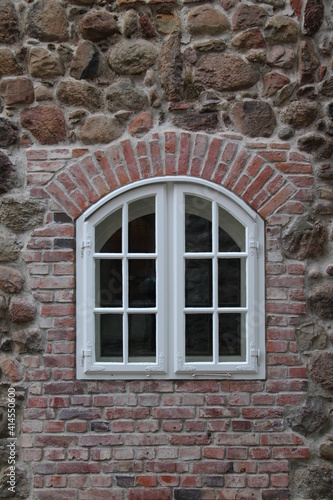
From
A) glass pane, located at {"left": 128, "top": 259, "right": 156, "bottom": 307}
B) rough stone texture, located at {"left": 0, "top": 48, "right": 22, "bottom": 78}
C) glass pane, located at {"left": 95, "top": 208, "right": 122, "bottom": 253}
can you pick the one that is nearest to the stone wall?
rough stone texture, located at {"left": 0, "top": 48, "right": 22, "bottom": 78}

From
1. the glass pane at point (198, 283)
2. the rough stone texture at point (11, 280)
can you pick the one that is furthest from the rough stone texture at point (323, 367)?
the rough stone texture at point (11, 280)

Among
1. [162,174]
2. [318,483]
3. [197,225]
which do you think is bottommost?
[318,483]

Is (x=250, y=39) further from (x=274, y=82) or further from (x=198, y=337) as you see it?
(x=198, y=337)

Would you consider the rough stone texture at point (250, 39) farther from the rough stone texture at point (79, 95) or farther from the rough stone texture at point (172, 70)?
the rough stone texture at point (79, 95)

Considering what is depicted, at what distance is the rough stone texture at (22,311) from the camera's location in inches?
151

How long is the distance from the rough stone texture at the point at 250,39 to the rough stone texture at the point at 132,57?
543 millimetres

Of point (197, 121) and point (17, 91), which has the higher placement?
point (17, 91)

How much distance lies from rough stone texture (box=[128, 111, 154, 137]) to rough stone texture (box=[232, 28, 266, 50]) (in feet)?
2.47

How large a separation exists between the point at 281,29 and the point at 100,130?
136 cm

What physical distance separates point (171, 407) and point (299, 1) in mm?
2783

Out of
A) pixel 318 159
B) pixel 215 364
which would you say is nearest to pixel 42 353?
pixel 215 364

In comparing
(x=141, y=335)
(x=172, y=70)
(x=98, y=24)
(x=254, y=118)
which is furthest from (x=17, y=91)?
(x=141, y=335)

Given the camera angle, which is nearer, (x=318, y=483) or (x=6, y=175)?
(x=318, y=483)

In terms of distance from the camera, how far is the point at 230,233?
392 centimetres
